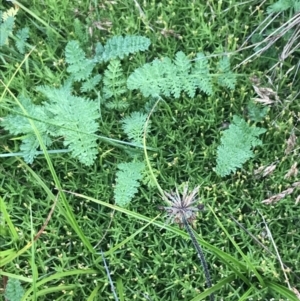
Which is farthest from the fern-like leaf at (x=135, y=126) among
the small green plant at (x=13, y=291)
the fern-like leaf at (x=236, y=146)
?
the small green plant at (x=13, y=291)

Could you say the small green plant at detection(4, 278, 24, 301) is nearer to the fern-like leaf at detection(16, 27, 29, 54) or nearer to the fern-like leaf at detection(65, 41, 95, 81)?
the fern-like leaf at detection(65, 41, 95, 81)

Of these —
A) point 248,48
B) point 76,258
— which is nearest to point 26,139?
point 76,258

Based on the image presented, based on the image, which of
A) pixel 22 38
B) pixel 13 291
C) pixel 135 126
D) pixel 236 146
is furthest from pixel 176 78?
pixel 13 291

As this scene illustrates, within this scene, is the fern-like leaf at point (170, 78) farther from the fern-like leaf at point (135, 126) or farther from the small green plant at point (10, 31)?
the small green plant at point (10, 31)

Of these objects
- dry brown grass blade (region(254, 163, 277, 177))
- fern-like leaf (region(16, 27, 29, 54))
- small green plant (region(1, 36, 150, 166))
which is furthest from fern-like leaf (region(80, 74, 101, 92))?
dry brown grass blade (region(254, 163, 277, 177))

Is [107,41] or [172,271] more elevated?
[107,41]

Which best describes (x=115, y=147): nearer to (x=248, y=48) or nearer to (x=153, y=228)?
(x=153, y=228)
